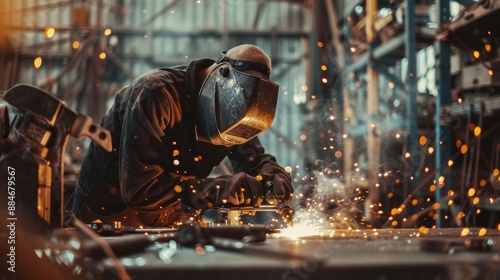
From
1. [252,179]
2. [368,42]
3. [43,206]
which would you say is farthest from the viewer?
[368,42]

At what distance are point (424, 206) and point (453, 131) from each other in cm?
86

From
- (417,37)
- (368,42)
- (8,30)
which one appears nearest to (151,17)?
(8,30)

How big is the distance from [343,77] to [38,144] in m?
7.59

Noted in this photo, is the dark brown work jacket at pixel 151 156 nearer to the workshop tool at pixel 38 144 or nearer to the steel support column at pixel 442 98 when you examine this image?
the workshop tool at pixel 38 144

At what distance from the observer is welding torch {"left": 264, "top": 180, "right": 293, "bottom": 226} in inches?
100

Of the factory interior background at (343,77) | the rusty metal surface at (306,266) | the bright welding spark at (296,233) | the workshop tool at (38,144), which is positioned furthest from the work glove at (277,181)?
the rusty metal surface at (306,266)

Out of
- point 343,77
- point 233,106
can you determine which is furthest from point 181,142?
point 343,77

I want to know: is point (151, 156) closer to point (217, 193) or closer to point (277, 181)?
point (217, 193)

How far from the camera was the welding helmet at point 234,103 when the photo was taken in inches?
103

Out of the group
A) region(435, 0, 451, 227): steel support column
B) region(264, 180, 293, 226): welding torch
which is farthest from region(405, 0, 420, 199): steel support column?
region(264, 180, 293, 226): welding torch

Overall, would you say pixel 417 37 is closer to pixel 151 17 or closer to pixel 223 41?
pixel 223 41

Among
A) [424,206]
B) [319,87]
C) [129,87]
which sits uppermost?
[319,87]

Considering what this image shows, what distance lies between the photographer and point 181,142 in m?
2.95

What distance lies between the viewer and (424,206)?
5.82m
